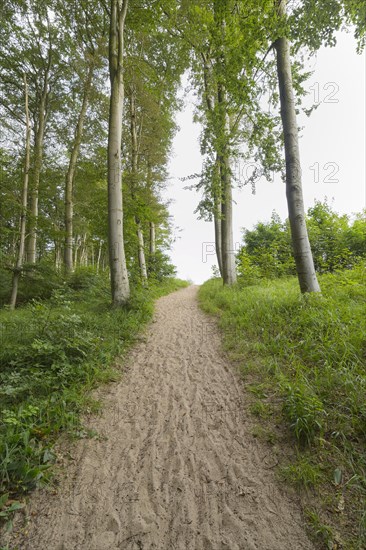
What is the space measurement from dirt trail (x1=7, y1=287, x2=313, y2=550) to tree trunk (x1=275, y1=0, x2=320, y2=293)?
9.66ft

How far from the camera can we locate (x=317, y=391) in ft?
8.84

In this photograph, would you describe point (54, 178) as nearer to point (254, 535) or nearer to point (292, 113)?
point (292, 113)

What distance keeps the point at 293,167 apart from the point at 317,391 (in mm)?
4394

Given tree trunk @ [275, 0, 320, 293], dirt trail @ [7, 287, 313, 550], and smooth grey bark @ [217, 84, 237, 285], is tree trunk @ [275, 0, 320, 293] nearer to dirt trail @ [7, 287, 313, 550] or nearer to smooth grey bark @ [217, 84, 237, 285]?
dirt trail @ [7, 287, 313, 550]

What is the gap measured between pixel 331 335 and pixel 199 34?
34.4 ft

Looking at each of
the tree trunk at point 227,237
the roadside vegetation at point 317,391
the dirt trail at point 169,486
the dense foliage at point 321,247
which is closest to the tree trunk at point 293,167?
the roadside vegetation at point 317,391

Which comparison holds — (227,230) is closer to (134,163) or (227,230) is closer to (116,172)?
(116,172)

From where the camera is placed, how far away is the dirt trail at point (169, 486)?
5.48 feet

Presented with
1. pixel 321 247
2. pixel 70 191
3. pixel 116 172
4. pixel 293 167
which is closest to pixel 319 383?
pixel 293 167

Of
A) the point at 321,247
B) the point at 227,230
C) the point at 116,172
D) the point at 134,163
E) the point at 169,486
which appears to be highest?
the point at 134,163

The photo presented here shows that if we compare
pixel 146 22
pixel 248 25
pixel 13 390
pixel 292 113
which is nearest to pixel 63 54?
pixel 146 22

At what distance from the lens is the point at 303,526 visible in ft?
5.50

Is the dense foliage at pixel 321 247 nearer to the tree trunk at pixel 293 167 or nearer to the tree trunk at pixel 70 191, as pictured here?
the tree trunk at pixel 293 167

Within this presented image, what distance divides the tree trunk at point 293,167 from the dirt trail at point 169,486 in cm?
294
